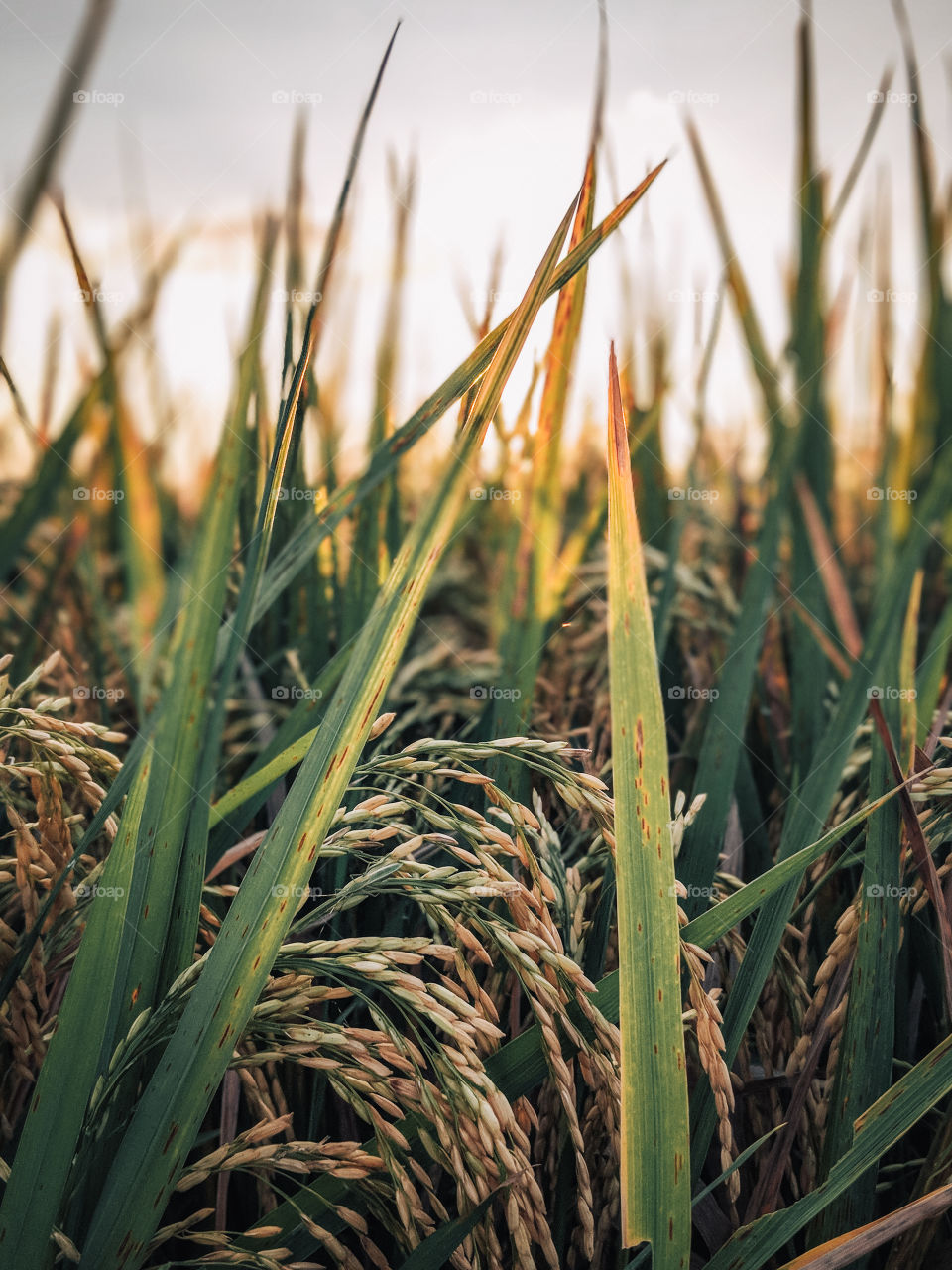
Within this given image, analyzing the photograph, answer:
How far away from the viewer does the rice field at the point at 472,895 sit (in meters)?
0.43

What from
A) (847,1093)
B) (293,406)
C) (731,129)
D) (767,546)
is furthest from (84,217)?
(847,1093)

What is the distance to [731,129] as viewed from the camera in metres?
0.95

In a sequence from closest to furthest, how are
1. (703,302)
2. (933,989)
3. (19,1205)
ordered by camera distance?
(19,1205) → (933,989) → (703,302)

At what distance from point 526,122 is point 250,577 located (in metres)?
0.79

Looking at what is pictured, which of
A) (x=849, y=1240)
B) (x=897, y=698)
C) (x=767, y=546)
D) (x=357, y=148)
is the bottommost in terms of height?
(x=849, y=1240)

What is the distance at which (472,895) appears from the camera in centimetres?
44

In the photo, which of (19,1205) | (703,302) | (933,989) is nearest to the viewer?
(19,1205)

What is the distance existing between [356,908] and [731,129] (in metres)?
1.03

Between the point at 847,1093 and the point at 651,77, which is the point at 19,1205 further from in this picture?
the point at 651,77

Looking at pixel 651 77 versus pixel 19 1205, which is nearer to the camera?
pixel 19 1205

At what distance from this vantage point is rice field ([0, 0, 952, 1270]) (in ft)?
1.41

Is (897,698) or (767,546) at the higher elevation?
(767,546)

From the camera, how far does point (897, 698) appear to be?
622 millimetres

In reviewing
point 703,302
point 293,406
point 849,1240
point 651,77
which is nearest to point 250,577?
point 293,406
